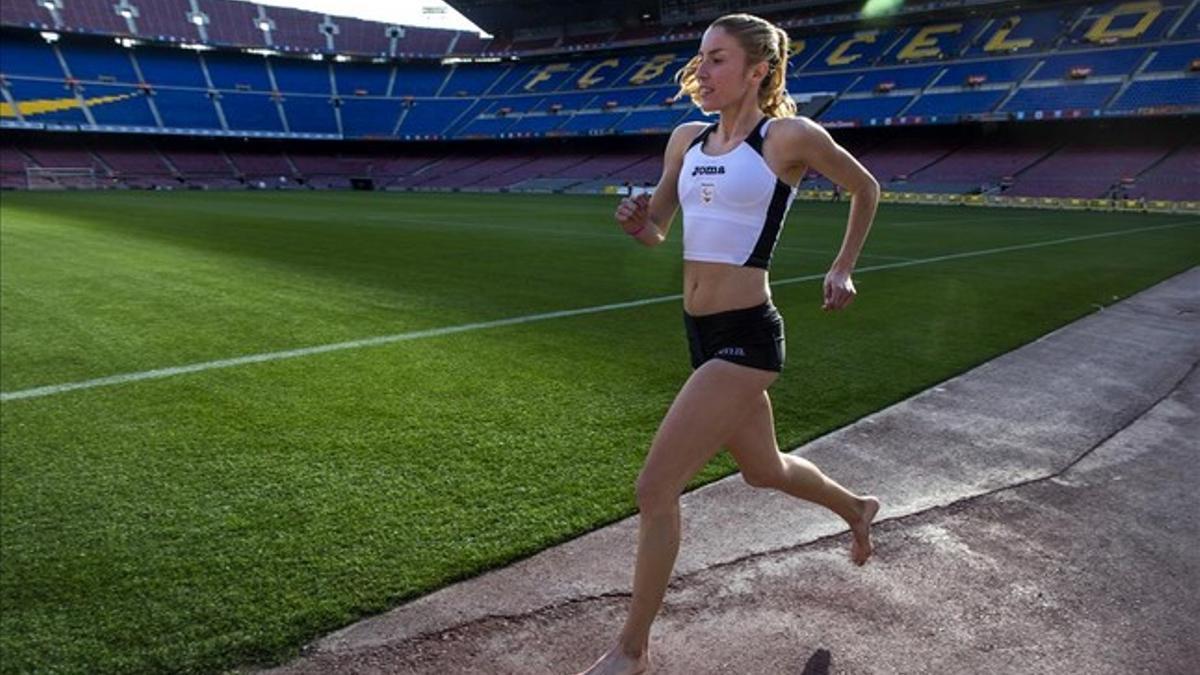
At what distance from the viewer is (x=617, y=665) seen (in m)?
2.59

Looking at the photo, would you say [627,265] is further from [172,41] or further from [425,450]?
[172,41]

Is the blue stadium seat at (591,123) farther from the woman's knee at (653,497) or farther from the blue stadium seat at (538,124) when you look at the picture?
the woman's knee at (653,497)

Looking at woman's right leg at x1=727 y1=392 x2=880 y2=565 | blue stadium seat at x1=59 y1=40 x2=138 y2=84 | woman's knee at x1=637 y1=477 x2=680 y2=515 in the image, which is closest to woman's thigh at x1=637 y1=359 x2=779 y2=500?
woman's knee at x1=637 y1=477 x2=680 y2=515

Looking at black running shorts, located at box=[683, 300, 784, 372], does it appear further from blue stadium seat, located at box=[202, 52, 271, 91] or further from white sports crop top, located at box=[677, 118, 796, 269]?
blue stadium seat, located at box=[202, 52, 271, 91]

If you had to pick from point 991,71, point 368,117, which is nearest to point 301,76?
point 368,117

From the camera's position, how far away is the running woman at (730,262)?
2.66 metres

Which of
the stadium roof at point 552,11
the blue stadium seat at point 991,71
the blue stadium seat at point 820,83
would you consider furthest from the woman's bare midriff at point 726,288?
the stadium roof at point 552,11

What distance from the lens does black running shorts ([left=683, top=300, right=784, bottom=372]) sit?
2834 mm

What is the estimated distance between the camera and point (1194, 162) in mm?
37438

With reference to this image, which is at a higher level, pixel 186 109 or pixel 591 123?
pixel 186 109

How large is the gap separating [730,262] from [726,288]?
10 centimetres

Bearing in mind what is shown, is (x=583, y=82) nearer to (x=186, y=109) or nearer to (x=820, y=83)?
(x=820, y=83)

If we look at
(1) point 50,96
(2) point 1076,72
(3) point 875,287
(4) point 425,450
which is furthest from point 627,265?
(1) point 50,96

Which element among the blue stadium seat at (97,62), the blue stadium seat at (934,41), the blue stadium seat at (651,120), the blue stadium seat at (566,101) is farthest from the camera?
the blue stadium seat at (566,101)
